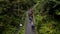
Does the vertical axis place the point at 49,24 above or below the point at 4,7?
below

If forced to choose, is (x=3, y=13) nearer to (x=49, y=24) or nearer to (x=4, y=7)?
(x=4, y=7)

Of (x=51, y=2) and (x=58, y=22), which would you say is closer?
(x=58, y=22)

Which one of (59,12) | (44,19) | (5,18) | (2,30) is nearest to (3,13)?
(5,18)

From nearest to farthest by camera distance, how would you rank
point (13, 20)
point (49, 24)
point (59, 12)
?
point (59, 12), point (49, 24), point (13, 20)

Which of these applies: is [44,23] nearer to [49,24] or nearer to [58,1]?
[49,24]

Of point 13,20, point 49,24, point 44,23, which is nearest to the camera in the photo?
point 49,24

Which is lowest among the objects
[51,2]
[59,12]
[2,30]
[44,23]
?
[2,30]

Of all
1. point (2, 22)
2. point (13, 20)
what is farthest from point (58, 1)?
point (13, 20)
